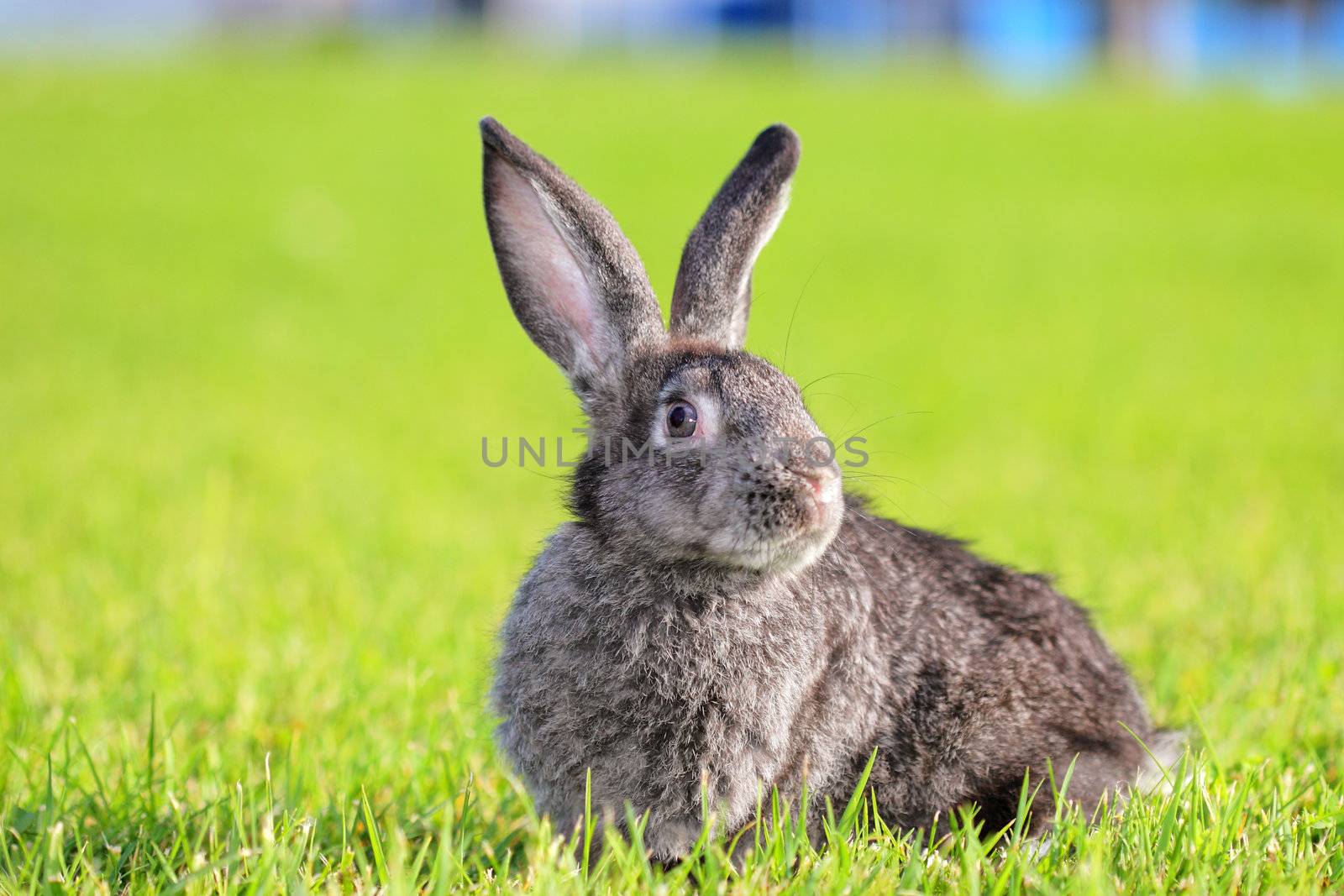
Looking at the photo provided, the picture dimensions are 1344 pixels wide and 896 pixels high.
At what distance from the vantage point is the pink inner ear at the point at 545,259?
392 centimetres

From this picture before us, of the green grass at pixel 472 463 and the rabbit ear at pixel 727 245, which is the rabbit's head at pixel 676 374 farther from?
the green grass at pixel 472 463

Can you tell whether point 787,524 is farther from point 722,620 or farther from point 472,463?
point 472,463

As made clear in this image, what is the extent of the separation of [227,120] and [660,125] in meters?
8.51

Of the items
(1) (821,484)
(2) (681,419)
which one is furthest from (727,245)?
(1) (821,484)

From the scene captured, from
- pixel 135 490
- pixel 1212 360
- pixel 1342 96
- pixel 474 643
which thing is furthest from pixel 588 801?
pixel 1342 96

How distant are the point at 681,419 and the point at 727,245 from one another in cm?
70

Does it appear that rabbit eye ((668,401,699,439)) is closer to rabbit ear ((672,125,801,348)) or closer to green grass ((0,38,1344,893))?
rabbit ear ((672,125,801,348))

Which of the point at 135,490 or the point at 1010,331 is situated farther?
the point at 1010,331

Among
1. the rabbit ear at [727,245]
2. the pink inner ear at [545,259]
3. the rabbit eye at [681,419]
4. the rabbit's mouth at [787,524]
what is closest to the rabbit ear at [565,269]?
the pink inner ear at [545,259]

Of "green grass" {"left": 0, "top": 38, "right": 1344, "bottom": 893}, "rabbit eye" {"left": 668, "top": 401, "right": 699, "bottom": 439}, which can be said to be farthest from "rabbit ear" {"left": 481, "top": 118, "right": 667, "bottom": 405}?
"green grass" {"left": 0, "top": 38, "right": 1344, "bottom": 893}

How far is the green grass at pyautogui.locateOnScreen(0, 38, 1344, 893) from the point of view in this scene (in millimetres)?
3459

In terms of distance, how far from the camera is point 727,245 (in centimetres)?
396

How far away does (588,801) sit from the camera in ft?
10.8

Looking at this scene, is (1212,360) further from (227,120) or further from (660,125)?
(227,120)
